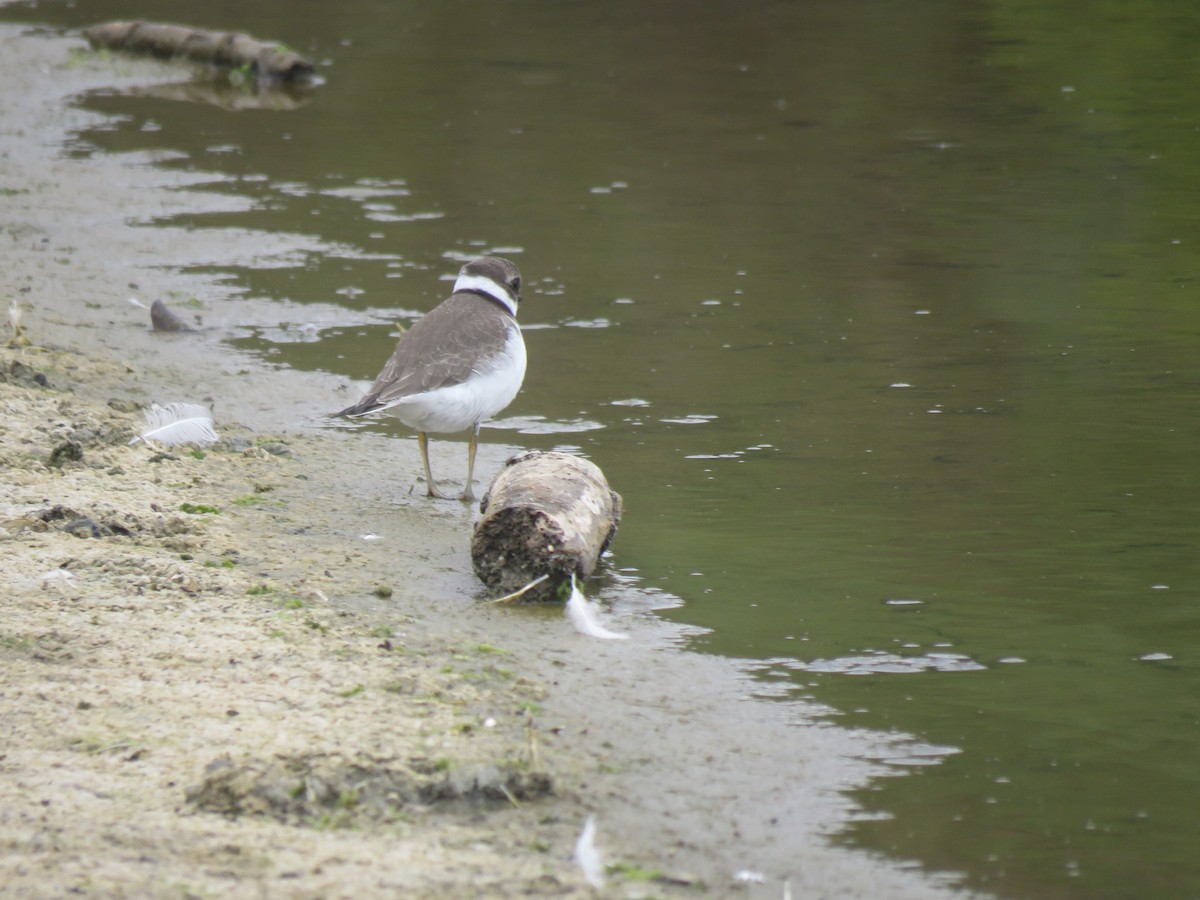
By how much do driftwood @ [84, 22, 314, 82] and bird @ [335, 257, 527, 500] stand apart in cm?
1172

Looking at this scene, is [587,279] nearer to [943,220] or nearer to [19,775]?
[943,220]

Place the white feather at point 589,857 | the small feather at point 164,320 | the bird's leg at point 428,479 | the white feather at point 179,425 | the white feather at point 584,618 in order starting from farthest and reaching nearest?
the small feather at point 164,320 → the white feather at point 179,425 → the bird's leg at point 428,479 → the white feather at point 584,618 → the white feather at point 589,857

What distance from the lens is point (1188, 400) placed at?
25.9 ft

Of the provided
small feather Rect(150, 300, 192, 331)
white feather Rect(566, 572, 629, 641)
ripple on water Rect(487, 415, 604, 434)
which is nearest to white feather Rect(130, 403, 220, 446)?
ripple on water Rect(487, 415, 604, 434)

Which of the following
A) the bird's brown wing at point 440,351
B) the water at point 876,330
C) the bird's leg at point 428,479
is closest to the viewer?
the water at point 876,330

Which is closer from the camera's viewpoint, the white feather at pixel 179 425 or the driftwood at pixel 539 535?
the driftwood at pixel 539 535

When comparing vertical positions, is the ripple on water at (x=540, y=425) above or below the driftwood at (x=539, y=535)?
below

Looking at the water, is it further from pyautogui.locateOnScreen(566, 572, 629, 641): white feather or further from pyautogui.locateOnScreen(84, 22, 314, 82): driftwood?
pyautogui.locateOnScreen(84, 22, 314, 82): driftwood

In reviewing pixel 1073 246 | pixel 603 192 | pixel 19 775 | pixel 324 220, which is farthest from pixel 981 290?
pixel 19 775

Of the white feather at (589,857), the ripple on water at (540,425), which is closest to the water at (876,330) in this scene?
the ripple on water at (540,425)

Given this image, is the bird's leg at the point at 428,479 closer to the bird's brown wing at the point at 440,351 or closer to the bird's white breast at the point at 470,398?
the bird's white breast at the point at 470,398

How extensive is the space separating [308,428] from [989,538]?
11.3ft

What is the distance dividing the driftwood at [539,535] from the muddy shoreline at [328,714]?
0.14 meters

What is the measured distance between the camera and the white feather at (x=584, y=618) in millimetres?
Result: 5359
